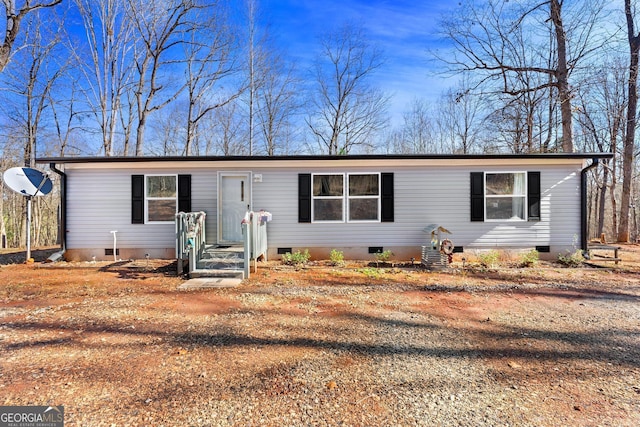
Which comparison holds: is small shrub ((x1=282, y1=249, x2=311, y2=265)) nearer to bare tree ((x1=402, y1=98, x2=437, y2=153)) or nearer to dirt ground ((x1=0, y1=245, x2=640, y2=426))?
dirt ground ((x1=0, y1=245, x2=640, y2=426))

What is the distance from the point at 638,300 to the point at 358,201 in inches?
217

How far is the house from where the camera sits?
8.00m

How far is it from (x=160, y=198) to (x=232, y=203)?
1.90 m

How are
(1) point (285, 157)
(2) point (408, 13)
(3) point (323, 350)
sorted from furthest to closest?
(2) point (408, 13) → (1) point (285, 157) → (3) point (323, 350)

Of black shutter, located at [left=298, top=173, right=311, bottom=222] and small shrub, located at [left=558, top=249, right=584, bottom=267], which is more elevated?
black shutter, located at [left=298, top=173, right=311, bottom=222]

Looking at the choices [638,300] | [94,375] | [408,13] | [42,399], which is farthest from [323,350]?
[408,13]

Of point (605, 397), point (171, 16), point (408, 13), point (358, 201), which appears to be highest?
point (171, 16)

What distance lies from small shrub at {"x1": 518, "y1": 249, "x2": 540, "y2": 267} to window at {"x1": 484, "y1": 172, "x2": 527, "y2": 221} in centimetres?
97

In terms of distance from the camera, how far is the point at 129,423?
2002mm

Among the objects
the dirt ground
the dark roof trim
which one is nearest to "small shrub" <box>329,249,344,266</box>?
the dirt ground

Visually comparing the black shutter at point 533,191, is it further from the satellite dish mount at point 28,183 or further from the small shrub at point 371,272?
the satellite dish mount at point 28,183

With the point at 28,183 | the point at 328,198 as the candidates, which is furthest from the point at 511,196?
the point at 28,183

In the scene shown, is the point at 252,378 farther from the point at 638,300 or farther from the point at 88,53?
the point at 88,53

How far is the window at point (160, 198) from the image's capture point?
317 inches
